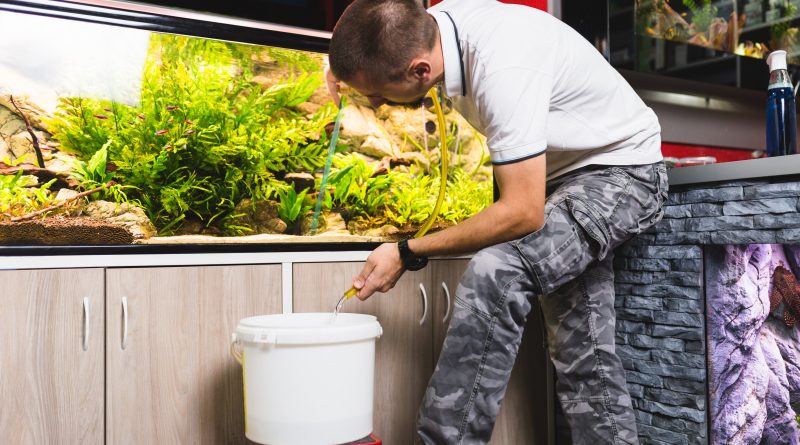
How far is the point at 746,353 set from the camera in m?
1.76

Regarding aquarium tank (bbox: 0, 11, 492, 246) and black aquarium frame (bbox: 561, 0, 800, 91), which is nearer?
aquarium tank (bbox: 0, 11, 492, 246)

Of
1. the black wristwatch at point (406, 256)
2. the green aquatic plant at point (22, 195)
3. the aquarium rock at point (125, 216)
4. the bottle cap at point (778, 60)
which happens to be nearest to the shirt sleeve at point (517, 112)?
the black wristwatch at point (406, 256)

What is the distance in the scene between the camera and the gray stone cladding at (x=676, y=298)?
1.67 meters

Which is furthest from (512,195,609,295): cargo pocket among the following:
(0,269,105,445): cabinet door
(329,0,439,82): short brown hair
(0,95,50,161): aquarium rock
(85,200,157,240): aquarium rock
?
(0,95,50,161): aquarium rock

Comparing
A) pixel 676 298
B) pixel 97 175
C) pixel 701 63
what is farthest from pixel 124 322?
pixel 701 63

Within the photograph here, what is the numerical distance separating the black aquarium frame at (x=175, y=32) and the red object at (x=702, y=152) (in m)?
1.49

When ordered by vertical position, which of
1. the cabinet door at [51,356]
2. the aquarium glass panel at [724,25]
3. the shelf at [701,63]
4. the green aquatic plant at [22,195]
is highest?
the aquarium glass panel at [724,25]

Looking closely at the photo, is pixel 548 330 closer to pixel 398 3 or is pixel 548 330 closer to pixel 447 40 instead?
pixel 447 40

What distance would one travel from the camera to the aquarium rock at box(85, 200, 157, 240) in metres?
1.71

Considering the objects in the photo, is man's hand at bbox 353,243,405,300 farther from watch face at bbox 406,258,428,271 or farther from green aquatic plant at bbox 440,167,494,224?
green aquatic plant at bbox 440,167,494,224

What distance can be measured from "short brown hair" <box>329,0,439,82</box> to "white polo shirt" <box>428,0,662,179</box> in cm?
8

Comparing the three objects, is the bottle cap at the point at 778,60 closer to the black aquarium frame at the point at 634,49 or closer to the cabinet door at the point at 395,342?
the black aquarium frame at the point at 634,49

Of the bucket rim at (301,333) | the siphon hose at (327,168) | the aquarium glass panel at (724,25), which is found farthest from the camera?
the aquarium glass panel at (724,25)

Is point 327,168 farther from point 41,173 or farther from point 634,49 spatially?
point 634,49
